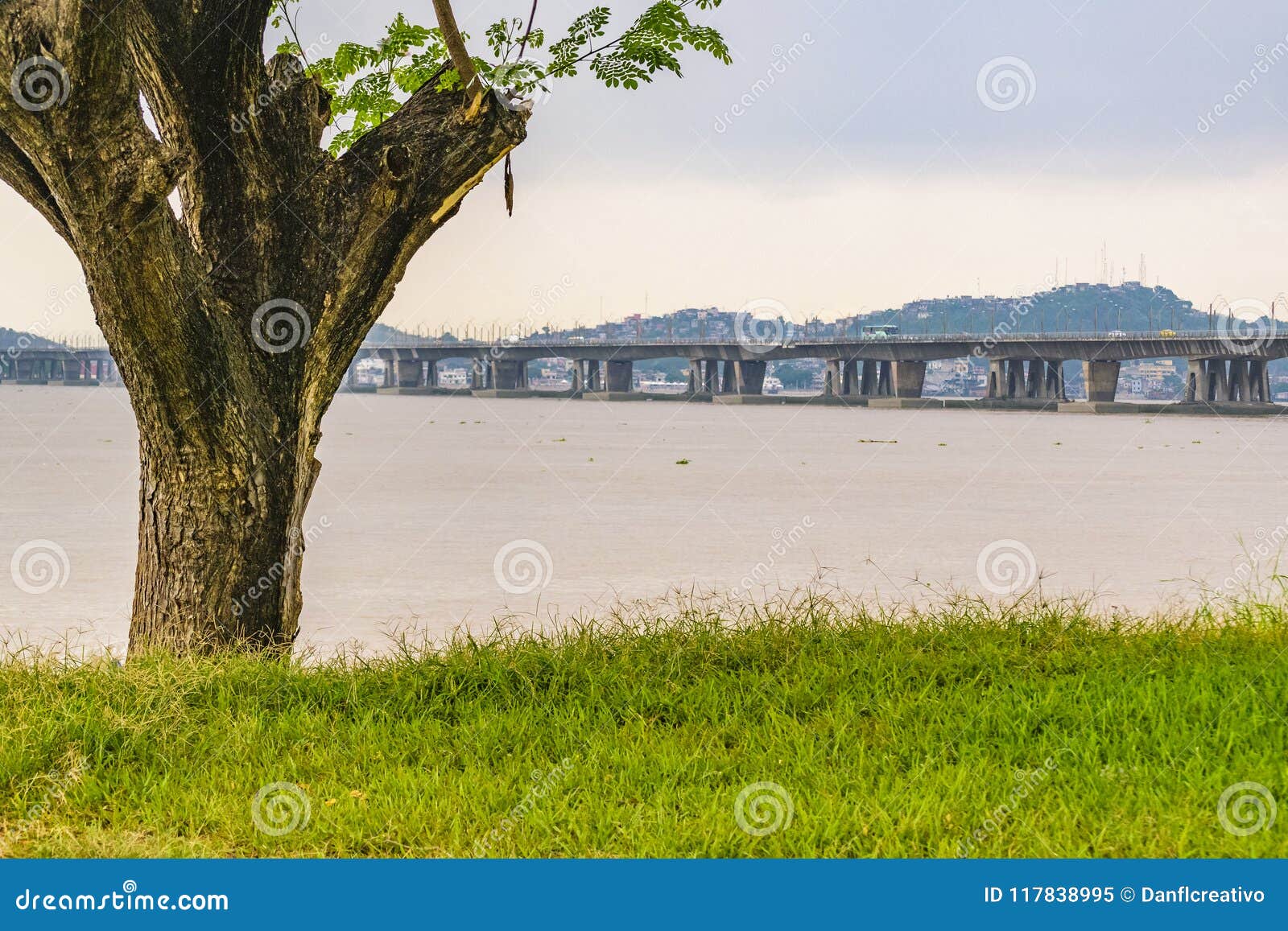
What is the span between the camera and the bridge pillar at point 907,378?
106m

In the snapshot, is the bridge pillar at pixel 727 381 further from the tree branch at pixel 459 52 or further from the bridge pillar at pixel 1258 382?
the tree branch at pixel 459 52

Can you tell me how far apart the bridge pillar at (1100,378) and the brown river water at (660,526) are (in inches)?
2034

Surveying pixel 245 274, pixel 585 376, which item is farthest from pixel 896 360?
pixel 245 274

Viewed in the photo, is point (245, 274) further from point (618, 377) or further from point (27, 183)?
point (618, 377)

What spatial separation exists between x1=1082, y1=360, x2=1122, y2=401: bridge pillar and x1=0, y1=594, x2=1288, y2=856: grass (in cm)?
8876

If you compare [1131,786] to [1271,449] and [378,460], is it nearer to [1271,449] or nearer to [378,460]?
[378,460]

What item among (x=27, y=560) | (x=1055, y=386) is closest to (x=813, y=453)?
(x=27, y=560)

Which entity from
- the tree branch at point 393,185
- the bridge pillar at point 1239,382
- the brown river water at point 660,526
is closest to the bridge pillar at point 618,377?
the bridge pillar at point 1239,382

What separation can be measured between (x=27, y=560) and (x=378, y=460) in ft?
64.7

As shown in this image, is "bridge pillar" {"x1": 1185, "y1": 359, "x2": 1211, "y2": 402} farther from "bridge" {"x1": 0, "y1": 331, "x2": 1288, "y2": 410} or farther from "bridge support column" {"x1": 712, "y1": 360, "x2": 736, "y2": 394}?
"bridge support column" {"x1": 712, "y1": 360, "x2": 736, "y2": 394}

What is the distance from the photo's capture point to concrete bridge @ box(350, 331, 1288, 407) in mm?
88438

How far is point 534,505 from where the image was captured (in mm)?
21688

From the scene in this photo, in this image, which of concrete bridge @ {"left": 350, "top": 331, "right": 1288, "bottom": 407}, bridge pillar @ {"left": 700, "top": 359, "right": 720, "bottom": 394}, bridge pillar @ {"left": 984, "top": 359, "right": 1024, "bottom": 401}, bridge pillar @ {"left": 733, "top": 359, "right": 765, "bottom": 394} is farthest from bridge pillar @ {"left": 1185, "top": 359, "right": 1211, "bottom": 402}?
bridge pillar @ {"left": 700, "top": 359, "right": 720, "bottom": 394}

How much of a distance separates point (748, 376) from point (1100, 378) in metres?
32.9
